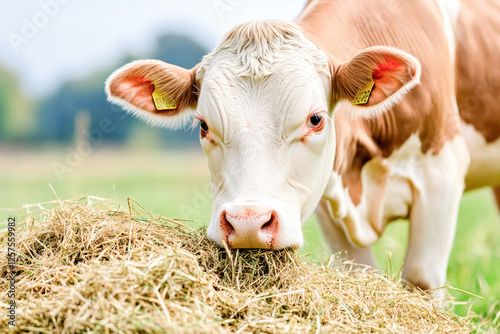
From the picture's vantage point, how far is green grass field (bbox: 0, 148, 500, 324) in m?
4.58

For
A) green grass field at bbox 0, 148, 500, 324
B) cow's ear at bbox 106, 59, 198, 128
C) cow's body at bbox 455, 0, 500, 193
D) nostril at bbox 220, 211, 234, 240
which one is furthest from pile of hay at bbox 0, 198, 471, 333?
cow's body at bbox 455, 0, 500, 193

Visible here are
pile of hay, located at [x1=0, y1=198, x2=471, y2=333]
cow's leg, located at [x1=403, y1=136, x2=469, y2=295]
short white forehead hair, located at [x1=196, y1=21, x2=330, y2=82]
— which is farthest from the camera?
cow's leg, located at [x1=403, y1=136, x2=469, y2=295]

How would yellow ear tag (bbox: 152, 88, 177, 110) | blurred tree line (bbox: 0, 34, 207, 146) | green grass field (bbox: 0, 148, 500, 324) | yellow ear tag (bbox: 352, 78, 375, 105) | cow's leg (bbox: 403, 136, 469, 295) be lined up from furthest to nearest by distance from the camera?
blurred tree line (bbox: 0, 34, 207, 146) → green grass field (bbox: 0, 148, 500, 324) → cow's leg (bbox: 403, 136, 469, 295) → yellow ear tag (bbox: 152, 88, 177, 110) → yellow ear tag (bbox: 352, 78, 375, 105)

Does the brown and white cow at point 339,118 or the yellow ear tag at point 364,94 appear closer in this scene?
the brown and white cow at point 339,118

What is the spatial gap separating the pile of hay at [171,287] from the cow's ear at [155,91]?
29.0 inches

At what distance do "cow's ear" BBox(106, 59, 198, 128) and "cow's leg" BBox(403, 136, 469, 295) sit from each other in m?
1.84

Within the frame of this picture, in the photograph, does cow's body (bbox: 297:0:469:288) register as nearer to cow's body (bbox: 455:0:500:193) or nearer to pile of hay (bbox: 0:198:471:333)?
cow's body (bbox: 455:0:500:193)

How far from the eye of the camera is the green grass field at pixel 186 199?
4.58 metres

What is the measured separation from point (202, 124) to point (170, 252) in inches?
37.9

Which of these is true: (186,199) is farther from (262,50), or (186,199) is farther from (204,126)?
(262,50)

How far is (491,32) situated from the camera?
490 cm

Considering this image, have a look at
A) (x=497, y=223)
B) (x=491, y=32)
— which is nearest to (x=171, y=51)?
(x=497, y=223)

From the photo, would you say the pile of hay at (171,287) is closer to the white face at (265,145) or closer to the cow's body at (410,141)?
the white face at (265,145)

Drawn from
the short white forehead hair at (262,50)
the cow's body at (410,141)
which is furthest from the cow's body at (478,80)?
the short white forehead hair at (262,50)
